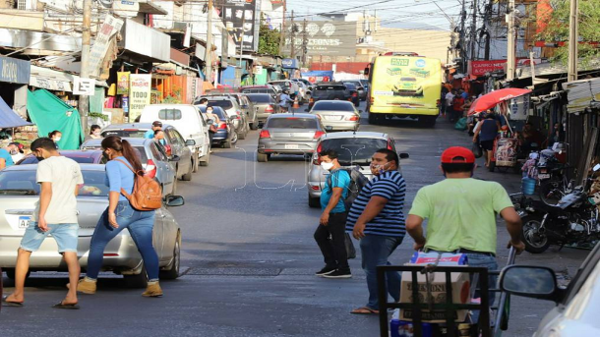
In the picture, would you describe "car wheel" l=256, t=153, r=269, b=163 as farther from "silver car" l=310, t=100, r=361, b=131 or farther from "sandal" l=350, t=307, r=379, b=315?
"sandal" l=350, t=307, r=379, b=315

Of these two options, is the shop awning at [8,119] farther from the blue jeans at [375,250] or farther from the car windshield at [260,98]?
the car windshield at [260,98]

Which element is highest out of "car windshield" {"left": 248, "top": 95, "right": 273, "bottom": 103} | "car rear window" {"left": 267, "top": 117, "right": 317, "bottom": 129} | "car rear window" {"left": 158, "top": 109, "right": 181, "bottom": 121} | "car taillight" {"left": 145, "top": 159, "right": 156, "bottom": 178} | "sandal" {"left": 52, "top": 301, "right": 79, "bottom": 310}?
"car windshield" {"left": 248, "top": 95, "right": 273, "bottom": 103}

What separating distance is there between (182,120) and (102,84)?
26.7ft

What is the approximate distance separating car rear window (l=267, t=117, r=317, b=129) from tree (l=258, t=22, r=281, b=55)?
73186mm

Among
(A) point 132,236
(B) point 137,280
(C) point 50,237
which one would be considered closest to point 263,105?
(B) point 137,280

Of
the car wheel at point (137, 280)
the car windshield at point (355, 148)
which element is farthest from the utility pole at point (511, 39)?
the car wheel at point (137, 280)

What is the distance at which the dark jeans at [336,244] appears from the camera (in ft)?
42.2

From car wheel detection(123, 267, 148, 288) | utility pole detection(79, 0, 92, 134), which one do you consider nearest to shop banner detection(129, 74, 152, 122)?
utility pole detection(79, 0, 92, 134)

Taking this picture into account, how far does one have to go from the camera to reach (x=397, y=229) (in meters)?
9.70

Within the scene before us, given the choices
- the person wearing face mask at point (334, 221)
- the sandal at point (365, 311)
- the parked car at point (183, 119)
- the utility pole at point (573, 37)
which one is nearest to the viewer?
the sandal at point (365, 311)

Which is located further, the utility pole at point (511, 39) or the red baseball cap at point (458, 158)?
A: the utility pole at point (511, 39)

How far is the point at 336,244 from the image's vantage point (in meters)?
12.9

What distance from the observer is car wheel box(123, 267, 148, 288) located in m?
11.6

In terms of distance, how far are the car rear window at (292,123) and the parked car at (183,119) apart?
2204mm
